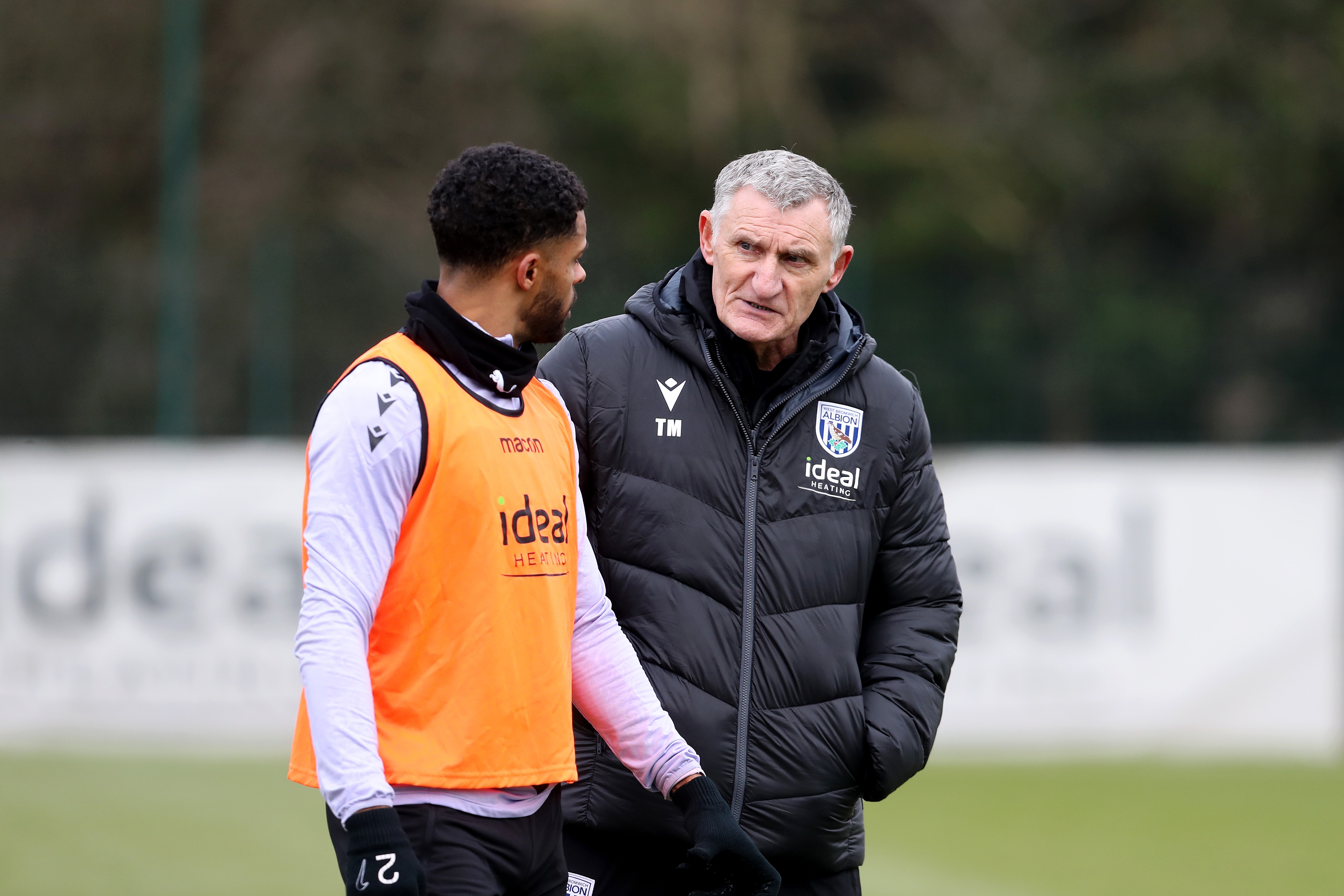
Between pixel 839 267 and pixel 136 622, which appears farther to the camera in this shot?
pixel 136 622

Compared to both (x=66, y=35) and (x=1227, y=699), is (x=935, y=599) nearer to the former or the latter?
(x=1227, y=699)

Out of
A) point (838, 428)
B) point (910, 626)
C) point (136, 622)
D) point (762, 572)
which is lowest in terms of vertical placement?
point (136, 622)

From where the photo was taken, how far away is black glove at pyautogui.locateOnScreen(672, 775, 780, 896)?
3227mm

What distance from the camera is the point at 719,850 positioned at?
3.22 m

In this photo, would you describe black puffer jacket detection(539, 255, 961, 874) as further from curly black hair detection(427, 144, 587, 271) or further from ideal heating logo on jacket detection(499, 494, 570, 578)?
curly black hair detection(427, 144, 587, 271)

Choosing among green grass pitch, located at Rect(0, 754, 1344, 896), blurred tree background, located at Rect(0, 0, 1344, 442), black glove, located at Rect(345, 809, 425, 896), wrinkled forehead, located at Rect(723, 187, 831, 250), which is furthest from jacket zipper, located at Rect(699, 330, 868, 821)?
blurred tree background, located at Rect(0, 0, 1344, 442)

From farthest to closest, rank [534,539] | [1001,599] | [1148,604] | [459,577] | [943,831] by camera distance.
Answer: [1148,604] → [1001,599] → [943,831] → [534,539] → [459,577]

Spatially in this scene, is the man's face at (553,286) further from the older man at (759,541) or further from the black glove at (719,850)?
the black glove at (719,850)

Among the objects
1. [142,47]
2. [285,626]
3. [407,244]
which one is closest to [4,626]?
[285,626]

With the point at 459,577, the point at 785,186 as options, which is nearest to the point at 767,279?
the point at 785,186

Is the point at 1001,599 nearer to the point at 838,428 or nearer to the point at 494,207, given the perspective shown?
the point at 838,428

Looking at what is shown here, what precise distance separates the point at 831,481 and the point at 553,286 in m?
0.84

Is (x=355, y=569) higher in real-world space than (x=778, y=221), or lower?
lower

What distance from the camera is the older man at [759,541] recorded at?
3.59 m
